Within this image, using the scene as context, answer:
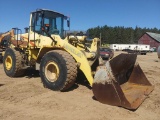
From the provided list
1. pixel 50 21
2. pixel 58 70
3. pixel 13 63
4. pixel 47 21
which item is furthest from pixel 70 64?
pixel 13 63

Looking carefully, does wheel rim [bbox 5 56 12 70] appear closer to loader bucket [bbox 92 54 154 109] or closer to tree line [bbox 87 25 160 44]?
loader bucket [bbox 92 54 154 109]

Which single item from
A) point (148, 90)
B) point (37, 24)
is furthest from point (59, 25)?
point (148, 90)

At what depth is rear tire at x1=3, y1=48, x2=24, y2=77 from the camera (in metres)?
8.55

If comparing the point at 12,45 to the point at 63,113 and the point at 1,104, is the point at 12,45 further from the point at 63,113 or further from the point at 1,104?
the point at 63,113

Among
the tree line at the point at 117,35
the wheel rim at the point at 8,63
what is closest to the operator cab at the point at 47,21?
the wheel rim at the point at 8,63

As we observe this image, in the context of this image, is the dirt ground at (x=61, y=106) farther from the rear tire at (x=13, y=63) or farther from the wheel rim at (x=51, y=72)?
the rear tire at (x=13, y=63)

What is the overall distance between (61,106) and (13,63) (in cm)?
391

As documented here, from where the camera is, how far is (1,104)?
561cm

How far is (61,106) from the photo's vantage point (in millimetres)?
5465

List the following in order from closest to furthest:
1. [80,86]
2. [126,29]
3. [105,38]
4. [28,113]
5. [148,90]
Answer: [28,113], [148,90], [80,86], [105,38], [126,29]

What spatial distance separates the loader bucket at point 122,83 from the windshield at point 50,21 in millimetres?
2980

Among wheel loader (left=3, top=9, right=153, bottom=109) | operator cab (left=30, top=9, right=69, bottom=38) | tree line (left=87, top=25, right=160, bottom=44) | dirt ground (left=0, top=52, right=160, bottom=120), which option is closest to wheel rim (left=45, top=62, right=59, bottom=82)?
wheel loader (left=3, top=9, right=153, bottom=109)

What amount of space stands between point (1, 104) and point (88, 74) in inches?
92.6

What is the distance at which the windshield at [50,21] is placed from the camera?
8062mm
